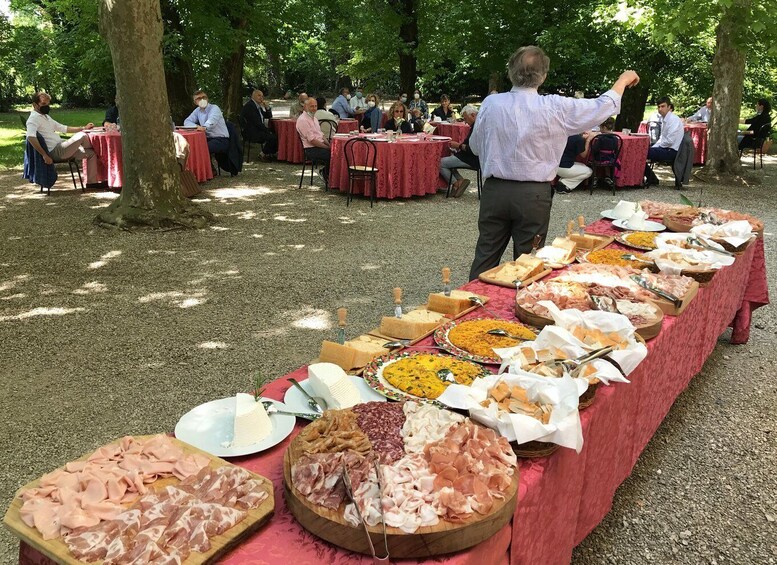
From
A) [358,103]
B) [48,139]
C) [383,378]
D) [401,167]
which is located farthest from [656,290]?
[358,103]

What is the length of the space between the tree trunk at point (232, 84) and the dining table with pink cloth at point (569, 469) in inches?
517

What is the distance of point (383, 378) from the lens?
77.4 inches

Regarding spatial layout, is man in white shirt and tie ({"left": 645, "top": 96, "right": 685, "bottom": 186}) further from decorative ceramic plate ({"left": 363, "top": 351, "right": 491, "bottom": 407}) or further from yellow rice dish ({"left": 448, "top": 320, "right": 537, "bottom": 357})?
decorative ceramic plate ({"left": 363, "top": 351, "right": 491, "bottom": 407})

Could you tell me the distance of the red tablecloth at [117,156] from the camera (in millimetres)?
9289

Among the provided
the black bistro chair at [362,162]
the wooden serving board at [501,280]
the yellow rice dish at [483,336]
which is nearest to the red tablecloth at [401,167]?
the black bistro chair at [362,162]

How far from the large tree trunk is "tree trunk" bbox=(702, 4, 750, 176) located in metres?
8.72

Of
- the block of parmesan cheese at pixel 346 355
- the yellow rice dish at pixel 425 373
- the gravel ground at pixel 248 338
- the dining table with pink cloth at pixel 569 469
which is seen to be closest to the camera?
the dining table with pink cloth at pixel 569 469

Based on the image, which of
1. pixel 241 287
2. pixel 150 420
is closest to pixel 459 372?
pixel 150 420

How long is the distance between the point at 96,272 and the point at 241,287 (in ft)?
5.03

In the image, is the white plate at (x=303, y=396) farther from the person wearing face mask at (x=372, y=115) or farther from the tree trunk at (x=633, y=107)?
the tree trunk at (x=633, y=107)

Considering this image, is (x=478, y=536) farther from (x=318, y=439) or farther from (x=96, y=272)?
(x=96, y=272)

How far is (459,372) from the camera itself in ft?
6.60

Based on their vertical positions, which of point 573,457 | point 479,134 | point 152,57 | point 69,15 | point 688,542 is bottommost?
point 688,542

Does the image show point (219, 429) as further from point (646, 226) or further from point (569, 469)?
point (646, 226)
